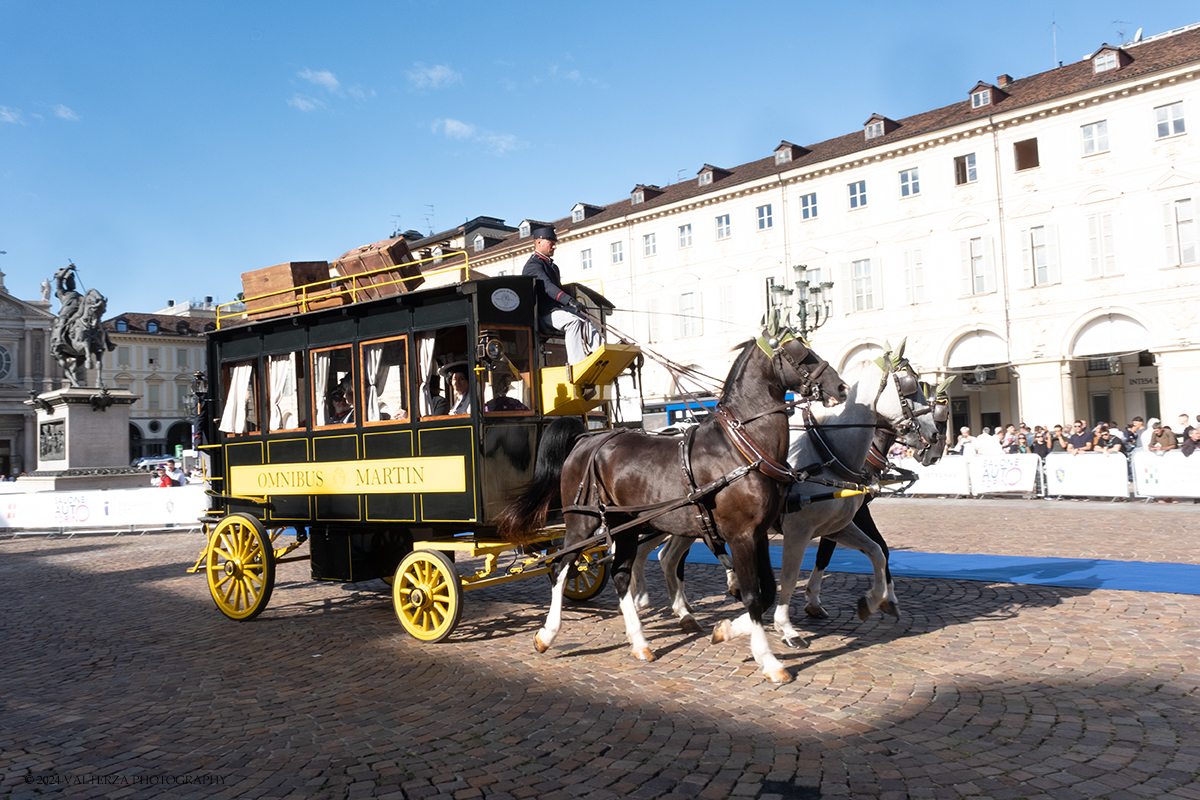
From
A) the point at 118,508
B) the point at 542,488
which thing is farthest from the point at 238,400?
the point at 118,508

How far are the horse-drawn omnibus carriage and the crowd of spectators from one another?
1221cm

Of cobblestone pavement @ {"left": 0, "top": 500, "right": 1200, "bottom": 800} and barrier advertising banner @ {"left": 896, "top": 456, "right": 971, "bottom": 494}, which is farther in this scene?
barrier advertising banner @ {"left": 896, "top": 456, "right": 971, "bottom": 494}

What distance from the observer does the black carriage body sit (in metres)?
6.95

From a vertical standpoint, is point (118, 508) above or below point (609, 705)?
above

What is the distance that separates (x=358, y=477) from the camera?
25.2 ft

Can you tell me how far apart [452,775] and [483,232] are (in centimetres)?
5197

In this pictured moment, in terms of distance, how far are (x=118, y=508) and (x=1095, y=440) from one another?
73.5ft

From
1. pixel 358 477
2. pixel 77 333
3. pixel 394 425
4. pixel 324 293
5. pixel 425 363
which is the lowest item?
pixel 358 477

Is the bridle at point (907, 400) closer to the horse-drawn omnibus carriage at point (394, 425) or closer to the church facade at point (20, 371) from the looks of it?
the horse-drawn omnibus carriage at point (394, 425)

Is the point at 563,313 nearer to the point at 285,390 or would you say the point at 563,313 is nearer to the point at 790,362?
the point at 790,362

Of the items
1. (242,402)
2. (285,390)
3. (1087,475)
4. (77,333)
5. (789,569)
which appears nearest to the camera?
(789,569)

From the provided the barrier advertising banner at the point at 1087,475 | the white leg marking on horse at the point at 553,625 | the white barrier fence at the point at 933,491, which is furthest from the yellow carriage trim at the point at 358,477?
the barrier advertising banner at the point at 1087,475

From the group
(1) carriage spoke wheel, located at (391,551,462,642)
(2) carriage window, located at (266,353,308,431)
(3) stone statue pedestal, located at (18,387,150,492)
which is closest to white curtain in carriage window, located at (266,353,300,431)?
(2) carriage window, located at (266,353,308,431)

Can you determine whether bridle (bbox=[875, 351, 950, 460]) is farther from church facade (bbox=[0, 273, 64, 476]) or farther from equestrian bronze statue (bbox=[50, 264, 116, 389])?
church facade (bbox=[0, 273, 64, 476])
